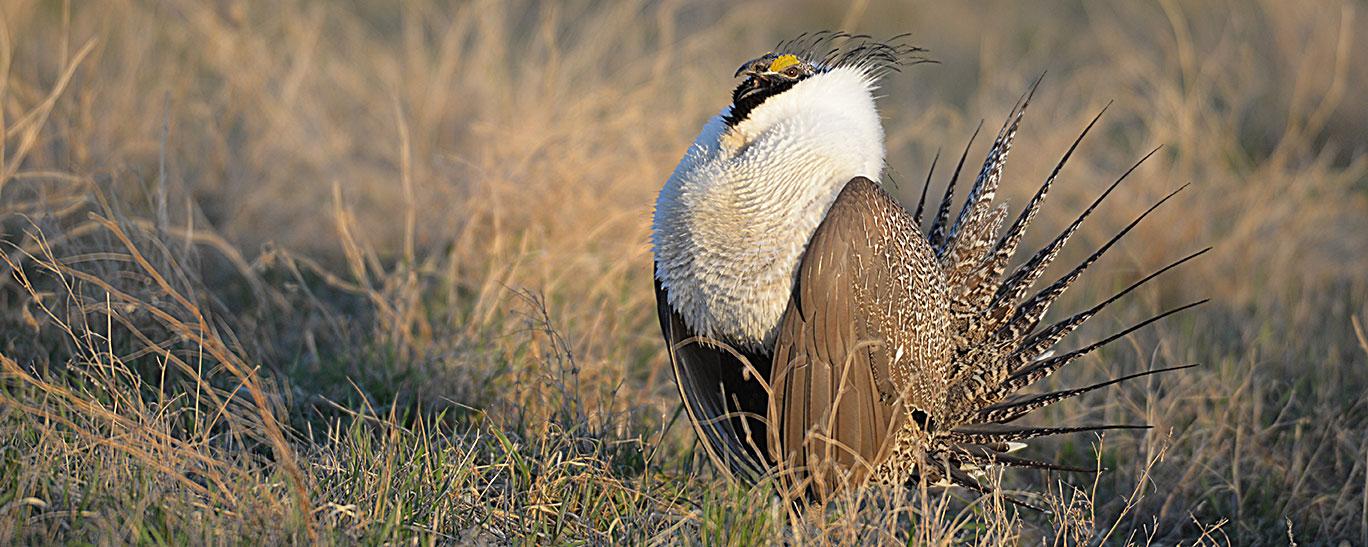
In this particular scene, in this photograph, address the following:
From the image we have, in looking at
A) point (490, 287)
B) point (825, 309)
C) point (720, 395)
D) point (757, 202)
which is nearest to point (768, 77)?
point (757, 202)

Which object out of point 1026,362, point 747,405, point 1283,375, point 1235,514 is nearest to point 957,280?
point 1026,362

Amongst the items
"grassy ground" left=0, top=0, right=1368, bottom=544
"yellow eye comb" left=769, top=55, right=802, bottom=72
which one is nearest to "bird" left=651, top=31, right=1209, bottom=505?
"yellow eye comb" left=769, top=55, right=802, bottom=72

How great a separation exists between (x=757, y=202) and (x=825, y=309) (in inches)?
9.3

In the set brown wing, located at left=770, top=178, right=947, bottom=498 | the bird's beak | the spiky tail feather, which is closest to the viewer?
brown wing, located at left=770, top=178, right=947, bottom=498

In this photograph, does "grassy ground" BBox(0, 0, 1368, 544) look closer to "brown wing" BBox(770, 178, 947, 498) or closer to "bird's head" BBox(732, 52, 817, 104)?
"brown wing" BBox(770, 178, 947, 498)

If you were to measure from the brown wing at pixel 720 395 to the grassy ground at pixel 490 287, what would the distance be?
0.34 feet

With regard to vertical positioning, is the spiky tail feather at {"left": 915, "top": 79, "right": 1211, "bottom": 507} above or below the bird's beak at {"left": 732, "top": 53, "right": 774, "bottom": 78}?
below

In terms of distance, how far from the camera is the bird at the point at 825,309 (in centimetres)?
234

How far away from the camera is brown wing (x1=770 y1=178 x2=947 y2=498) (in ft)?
7.52

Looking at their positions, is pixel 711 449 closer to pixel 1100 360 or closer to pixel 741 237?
pixel 741 237

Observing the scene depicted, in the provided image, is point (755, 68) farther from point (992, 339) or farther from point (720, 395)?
point (992, 339)

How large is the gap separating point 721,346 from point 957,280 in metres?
0.66

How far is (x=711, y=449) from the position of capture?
2586mm

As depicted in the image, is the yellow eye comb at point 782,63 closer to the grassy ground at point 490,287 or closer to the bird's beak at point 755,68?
the bird's beak at point 755,68
